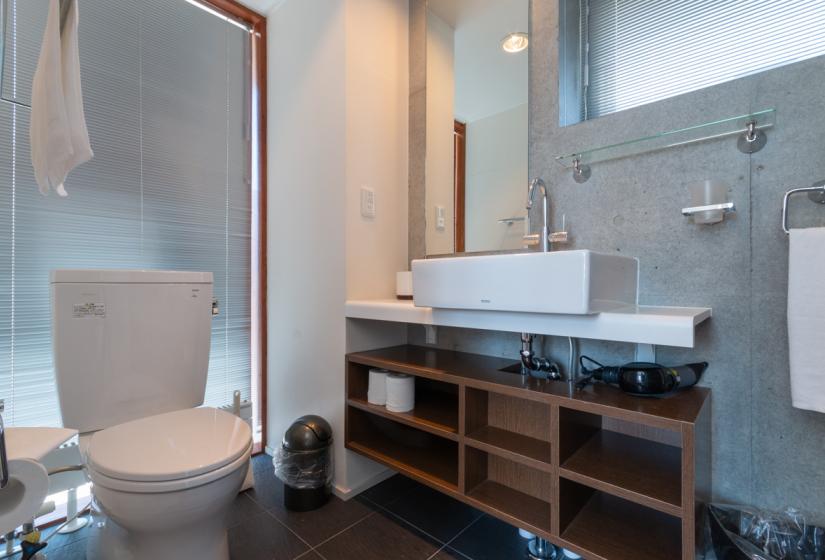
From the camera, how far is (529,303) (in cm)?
98

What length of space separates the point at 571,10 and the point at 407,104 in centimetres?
80

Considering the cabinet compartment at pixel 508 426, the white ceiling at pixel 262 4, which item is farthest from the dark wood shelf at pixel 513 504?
the white ceiling at pixel 262 4

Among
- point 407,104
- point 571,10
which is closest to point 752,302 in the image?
point 571,10

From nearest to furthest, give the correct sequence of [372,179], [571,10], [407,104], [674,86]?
[674,86] → [571,10] → [372,179] → [407,104]

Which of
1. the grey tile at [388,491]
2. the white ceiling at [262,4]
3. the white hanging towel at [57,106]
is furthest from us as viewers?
the white ceiling at [262,4]

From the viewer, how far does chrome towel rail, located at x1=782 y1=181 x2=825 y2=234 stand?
924mm

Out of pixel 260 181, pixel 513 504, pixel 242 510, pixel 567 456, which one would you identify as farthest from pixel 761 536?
pixel 260 181

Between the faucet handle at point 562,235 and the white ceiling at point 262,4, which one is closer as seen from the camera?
the faucet handle at point 562,235

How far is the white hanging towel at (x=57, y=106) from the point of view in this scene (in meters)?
1.01

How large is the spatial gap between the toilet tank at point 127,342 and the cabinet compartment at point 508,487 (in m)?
1.10

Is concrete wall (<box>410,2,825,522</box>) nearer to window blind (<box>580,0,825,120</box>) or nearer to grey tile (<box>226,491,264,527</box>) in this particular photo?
window blind (<box>580,0,825,120</box>)

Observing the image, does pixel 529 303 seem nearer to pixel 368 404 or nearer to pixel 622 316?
pixel 622 316

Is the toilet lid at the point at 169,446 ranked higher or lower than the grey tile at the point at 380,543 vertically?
higher

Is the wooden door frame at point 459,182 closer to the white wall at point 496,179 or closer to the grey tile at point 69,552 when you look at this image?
the white wall at point 496,179
